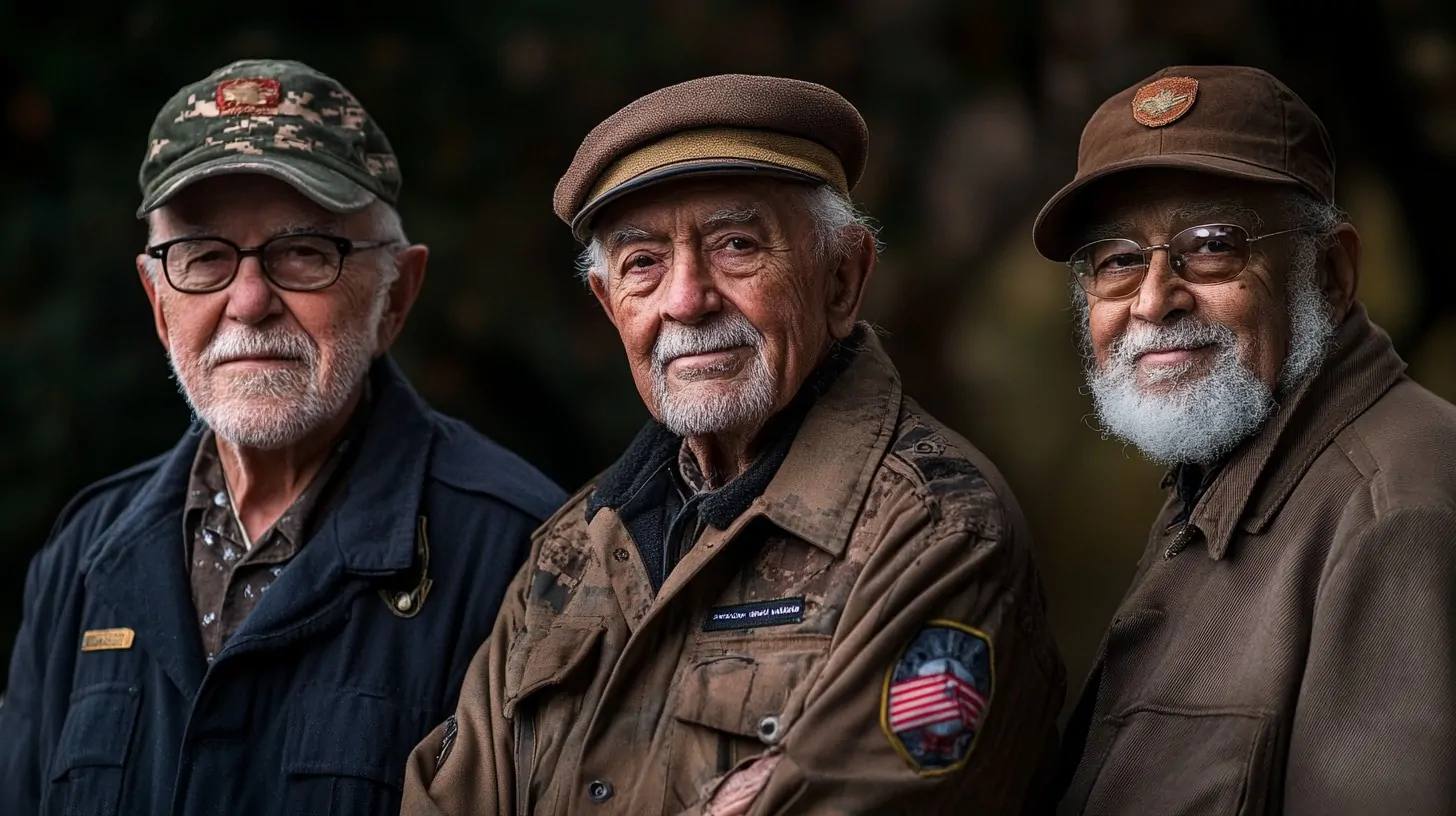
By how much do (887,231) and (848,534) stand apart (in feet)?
15.3

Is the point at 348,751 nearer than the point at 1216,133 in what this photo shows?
No

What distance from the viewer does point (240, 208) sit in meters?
4.10

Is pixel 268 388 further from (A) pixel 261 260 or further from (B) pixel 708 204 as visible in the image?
(B) pixel 708 204

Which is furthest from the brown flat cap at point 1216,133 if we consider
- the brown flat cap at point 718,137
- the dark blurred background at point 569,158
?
the dark blurred background at point 569,158

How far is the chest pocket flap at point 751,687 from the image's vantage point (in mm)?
3119

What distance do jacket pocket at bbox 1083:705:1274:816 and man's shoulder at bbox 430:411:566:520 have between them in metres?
1.50

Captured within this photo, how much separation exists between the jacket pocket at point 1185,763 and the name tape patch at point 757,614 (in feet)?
2.23

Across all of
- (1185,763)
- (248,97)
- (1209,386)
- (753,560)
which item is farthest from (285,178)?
(1185,763)

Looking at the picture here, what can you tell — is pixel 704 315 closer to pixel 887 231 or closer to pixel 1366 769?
pixel 1366 769

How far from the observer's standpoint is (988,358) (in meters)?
8.36

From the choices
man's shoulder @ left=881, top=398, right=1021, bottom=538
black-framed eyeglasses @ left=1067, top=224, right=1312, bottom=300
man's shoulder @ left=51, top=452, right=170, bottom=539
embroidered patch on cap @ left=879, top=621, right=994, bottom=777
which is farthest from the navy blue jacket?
black-framed eyeglasses @ left=1067, top=224, right=1312, bottom=300

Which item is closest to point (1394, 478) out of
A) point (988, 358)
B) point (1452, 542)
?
point (1452, 542)

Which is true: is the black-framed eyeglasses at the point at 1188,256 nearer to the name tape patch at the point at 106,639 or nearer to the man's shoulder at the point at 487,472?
the man's shoulder at the point at 487,472

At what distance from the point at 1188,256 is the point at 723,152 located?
0.97 meters
